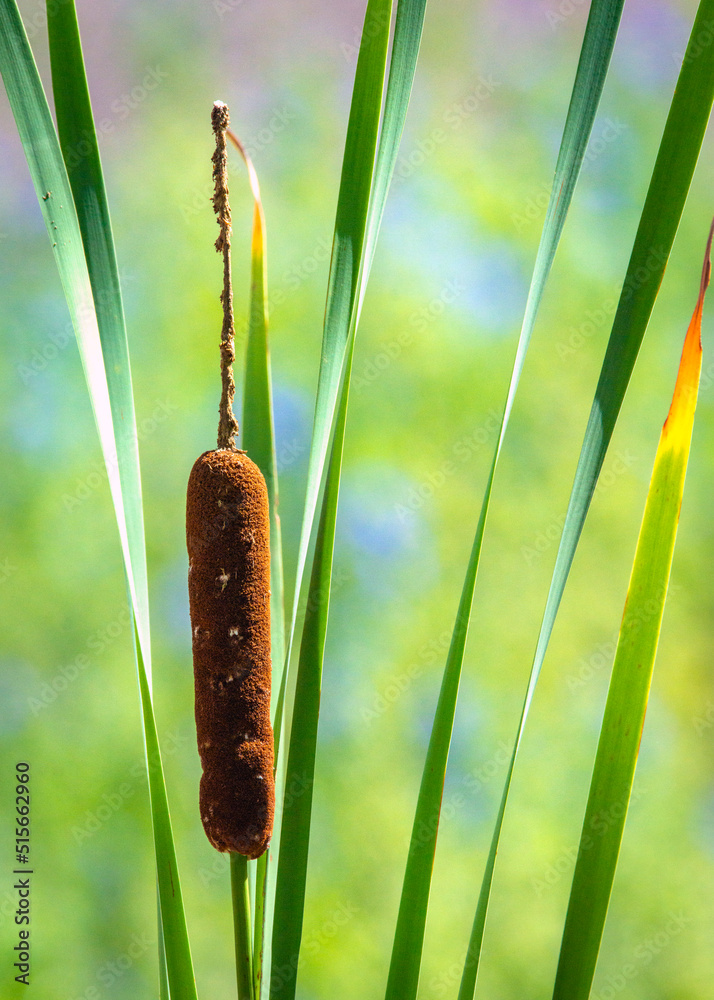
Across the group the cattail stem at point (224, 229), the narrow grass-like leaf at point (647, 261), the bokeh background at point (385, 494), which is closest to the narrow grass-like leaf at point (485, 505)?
the narrow grass-like leaf at point (647, 261)

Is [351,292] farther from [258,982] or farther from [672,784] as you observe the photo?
[672,784]

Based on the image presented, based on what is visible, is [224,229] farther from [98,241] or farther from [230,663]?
[230,663]

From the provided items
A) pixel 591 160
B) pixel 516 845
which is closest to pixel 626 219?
pixel 591 160

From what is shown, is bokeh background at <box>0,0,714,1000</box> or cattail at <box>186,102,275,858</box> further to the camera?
bokeh background at <box>0,0,714,1000</box>

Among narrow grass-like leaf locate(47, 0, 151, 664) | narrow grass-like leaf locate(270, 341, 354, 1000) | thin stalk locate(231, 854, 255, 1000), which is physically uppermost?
narrow grass-like leaf locate(47, 0, 151, 664)

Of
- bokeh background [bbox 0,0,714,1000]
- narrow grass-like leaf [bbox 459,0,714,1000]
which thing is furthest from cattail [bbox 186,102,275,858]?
bokeh background [bbox 0,0,714,1000]

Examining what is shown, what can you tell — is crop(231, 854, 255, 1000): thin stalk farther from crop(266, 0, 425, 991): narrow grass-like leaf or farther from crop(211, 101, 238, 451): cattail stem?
crop(211, 101, 238, 451): cattail stem

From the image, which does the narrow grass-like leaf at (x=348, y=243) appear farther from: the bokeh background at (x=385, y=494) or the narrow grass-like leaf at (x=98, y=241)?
the bokeh background at (x=385, y=494)

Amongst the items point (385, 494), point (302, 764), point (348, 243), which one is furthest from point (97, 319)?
point (385, 494)
